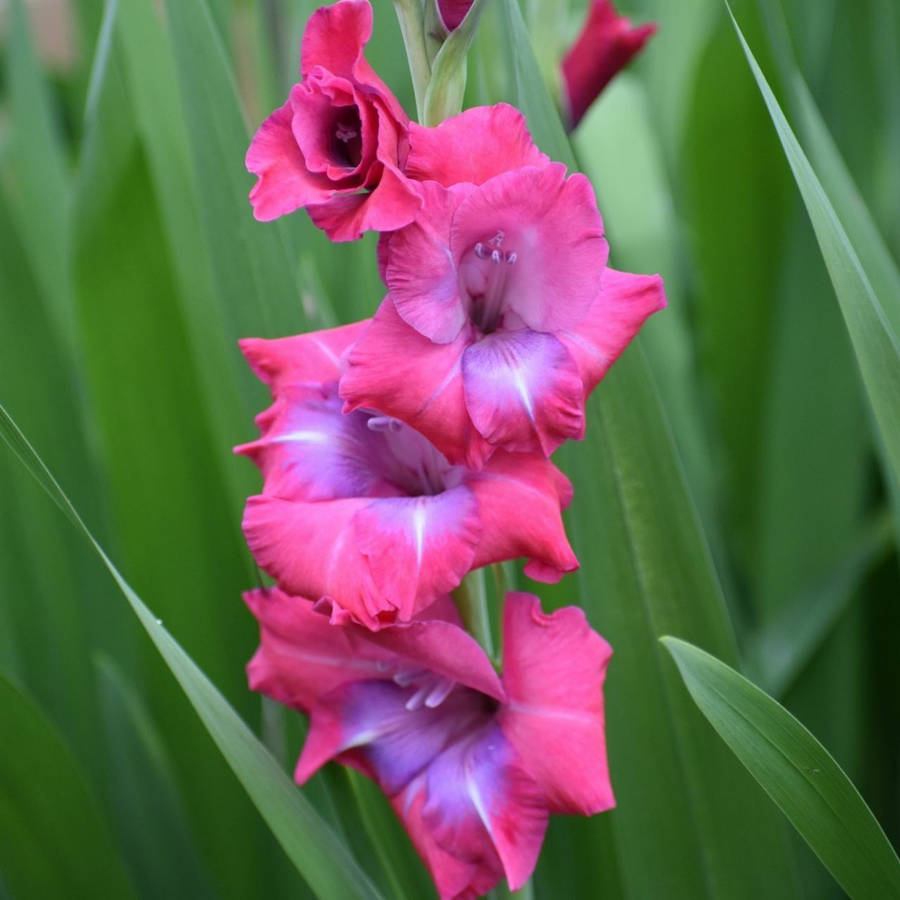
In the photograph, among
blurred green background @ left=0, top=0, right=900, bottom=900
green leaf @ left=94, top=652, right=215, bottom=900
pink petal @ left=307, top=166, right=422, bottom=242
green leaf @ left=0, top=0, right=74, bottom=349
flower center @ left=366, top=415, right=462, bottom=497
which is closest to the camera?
pink petal @ left=307, top=166, right=422, bottom=242

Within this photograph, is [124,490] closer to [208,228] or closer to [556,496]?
[208,228]

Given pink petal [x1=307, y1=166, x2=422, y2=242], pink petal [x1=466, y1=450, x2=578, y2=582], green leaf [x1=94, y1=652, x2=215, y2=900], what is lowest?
green leaf [x1=94, y1=652, x2=215, y2=900]

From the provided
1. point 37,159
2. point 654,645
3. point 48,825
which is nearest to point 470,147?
point 654,645

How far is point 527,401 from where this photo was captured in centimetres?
37

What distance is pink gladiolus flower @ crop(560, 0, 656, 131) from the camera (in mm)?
705

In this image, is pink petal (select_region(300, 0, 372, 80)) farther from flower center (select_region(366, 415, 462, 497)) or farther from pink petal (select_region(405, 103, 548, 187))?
flower center (select_region(366, 415, 462, 497))

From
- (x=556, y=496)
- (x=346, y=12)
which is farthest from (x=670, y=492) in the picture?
(x=346, y=12)

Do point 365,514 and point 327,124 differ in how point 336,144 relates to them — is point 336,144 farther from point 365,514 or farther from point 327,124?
point 365,514

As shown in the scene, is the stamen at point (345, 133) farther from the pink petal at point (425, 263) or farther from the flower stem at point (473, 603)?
the flower stem at point (473, 603)

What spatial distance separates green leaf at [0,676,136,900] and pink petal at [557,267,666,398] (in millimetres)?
316

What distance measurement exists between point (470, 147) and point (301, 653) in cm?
21

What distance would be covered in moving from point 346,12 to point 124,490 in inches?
17.0

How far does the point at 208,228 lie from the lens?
0.61m

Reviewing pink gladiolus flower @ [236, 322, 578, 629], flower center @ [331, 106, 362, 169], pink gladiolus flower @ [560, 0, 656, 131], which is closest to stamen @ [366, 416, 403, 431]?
pink gladiolus flower @ [236, 322, 578, 629]
